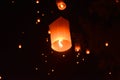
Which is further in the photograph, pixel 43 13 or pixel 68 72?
pixel 68 72

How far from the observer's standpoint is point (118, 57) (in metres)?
5.66

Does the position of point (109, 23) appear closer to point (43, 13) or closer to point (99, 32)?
point (99, 32)

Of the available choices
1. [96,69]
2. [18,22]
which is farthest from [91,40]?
[18,22]

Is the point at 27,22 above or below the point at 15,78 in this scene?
above

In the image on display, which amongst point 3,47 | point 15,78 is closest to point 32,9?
point 3,47

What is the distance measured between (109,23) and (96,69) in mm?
876

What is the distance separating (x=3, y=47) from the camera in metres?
5.75

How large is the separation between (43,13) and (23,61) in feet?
3.08

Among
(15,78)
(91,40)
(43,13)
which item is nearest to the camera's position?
(43,13)

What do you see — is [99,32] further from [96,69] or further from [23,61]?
[23,61]

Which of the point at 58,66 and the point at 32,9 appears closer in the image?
the point at 32,9

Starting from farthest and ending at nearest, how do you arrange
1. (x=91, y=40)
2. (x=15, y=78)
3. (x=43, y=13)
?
(x=15, y=78)
(x=91, y=40)
(x=43, y=13)

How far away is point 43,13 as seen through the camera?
203 inches

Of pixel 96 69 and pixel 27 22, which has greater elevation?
pixel 27 22
